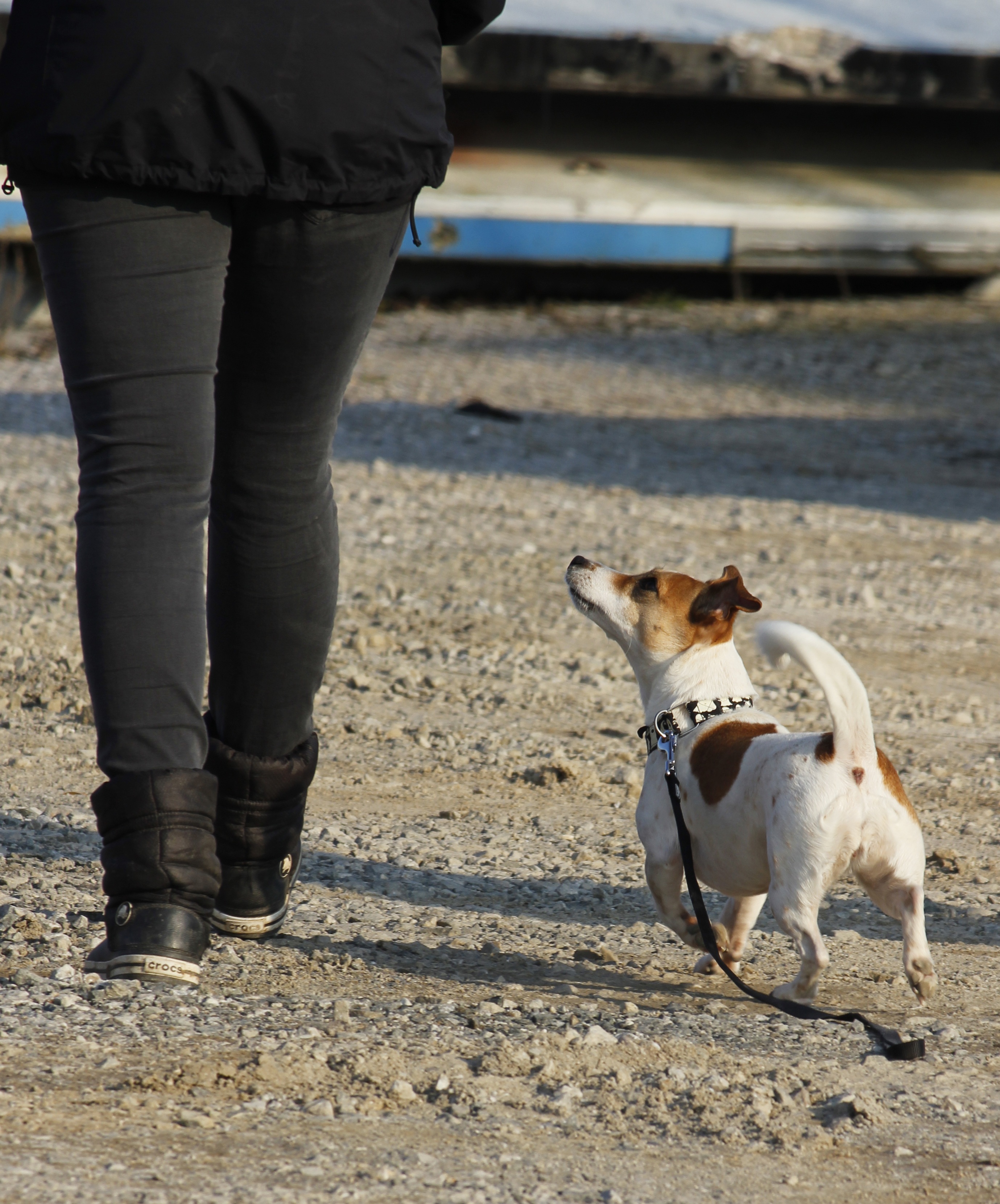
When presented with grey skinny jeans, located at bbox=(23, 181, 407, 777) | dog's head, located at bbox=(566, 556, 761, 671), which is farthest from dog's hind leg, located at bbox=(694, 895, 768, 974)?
grey skinny jeans, located at bbox=(23, 181, 407, 777)

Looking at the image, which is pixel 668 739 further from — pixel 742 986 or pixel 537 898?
pixel 742 986

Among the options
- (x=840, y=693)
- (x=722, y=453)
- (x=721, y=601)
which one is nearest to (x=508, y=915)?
(x=721, y=601)

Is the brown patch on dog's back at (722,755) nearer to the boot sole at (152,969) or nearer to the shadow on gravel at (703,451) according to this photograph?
the boot sole at (152,969)

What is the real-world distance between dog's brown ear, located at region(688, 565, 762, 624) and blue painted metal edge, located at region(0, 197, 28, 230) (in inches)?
410

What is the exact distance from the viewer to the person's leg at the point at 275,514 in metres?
2.30

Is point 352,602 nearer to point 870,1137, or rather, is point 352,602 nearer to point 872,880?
point 872,880

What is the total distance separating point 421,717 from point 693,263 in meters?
10.1

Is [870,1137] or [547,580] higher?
[870,1137]

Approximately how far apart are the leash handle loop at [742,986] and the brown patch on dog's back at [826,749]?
1.10 ft

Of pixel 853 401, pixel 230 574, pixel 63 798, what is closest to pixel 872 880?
pixel 230 574

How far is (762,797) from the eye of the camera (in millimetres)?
2666

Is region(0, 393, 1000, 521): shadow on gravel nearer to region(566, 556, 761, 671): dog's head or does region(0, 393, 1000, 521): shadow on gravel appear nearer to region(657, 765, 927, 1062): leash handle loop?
region(566, 556, 761, 671): dog's head

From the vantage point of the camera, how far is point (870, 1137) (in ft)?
6.83

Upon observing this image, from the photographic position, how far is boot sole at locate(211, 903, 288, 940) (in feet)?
8.80
